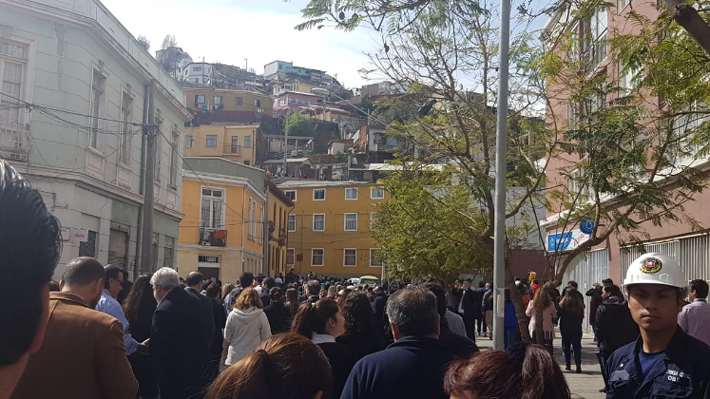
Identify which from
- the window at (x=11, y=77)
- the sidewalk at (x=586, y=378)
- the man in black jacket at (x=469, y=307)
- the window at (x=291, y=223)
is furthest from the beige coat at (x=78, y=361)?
the window at (x=291, y=223)

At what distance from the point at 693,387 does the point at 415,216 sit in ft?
37.4

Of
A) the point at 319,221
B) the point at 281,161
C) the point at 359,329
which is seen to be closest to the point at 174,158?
the point at 359,329

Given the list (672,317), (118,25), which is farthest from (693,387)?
(118,25)

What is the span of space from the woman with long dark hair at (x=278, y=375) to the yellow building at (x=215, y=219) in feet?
134

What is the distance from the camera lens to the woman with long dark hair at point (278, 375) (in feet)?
8.55

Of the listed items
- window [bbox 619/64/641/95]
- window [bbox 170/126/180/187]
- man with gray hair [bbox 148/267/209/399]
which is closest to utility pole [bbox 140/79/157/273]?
window [bbox 170/126/180/187]

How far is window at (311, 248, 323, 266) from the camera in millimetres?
69938

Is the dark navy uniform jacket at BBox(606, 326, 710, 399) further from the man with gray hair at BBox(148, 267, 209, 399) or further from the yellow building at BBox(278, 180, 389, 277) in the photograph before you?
the yellow building at BBox(278, 180, 389, 277)

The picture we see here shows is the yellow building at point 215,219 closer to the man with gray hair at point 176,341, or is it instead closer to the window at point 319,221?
the window at point 319,221

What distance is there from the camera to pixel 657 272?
3.83 metres

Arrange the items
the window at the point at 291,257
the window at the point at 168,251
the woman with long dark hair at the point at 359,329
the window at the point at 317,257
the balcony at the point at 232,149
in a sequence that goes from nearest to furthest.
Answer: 1. the woman with long dark hair at the point at 359,329
2. the window at the point at 168,251
3. the window at the point at 317,257
4. the window at the point at 291,257
5. the balcony at the point at 232,149

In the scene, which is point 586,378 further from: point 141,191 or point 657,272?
point 141,191

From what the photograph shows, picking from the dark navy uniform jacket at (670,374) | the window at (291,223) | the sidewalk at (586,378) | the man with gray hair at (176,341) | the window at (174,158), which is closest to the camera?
the dark navy uniform jacket at (670,374)

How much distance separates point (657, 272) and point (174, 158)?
29.3 metres
